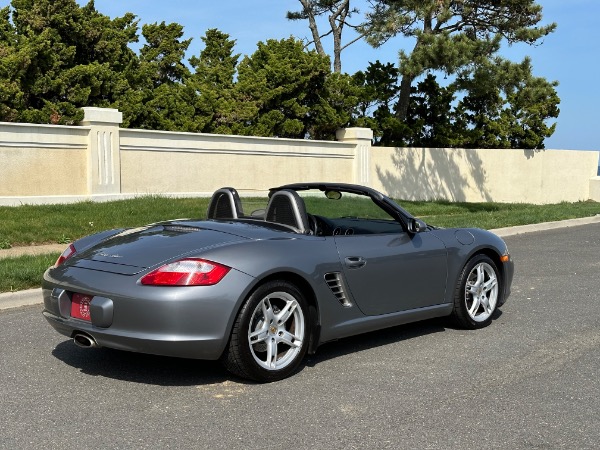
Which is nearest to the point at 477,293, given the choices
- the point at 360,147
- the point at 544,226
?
the point at 544,226

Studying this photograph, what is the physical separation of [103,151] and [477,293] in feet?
40.8

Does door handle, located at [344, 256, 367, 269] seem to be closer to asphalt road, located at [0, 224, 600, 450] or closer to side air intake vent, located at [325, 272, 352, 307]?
side air intake vent, located at [325, 272, 352, 307]

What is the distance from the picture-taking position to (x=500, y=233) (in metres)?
15.4

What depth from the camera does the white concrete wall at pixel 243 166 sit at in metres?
16.3

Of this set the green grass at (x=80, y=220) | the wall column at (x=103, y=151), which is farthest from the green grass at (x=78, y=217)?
the wall column at (x=103, y=151)

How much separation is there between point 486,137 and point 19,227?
63.7 ft

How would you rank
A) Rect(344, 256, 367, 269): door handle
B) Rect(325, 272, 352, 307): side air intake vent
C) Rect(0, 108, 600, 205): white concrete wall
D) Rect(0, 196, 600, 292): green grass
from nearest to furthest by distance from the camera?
Rect(325, 272, 352, 307): side air intake vent, Rect(344, 256, 367, 269): door handle, Rect(0, 196, 600, 292): green grass, Rect(0, 108, 600, 205): white concrete wall

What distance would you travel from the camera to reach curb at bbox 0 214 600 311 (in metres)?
7.74

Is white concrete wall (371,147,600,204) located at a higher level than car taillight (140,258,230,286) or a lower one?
higher

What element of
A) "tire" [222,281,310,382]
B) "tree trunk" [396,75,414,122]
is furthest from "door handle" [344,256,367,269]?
"tree trunk" [396,75,414,122]

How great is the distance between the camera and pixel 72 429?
4.14 m

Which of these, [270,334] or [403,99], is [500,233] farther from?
[403,99]

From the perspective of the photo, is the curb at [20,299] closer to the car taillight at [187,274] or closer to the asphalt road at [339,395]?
the asphalt road at [339,395]

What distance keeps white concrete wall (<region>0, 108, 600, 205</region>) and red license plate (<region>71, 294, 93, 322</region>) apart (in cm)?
903
